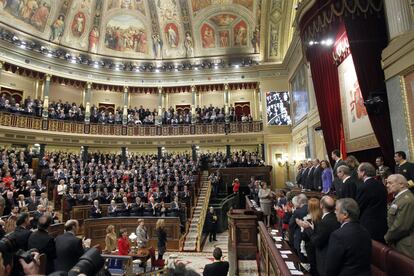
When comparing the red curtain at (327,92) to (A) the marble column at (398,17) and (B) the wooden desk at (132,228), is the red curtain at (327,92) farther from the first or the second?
(B) the wooden desk at (132,228)

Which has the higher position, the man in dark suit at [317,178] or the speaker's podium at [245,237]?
the man in dark suit at [317,178]

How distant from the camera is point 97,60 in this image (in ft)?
65.5

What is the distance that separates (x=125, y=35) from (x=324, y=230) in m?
21.5

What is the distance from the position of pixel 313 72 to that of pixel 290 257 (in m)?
6.15

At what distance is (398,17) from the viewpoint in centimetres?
511

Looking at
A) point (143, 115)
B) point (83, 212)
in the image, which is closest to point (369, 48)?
point (83, 212)

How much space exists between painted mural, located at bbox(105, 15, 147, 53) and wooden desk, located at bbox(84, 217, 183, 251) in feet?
47.3

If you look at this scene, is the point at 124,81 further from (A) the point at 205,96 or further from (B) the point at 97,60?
(A) the point at 205,96

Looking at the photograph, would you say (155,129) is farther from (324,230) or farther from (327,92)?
(324,230)

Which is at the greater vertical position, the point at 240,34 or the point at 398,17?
the point at 240,34

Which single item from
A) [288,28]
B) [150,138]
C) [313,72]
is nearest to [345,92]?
[313,72]

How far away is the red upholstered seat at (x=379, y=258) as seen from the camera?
2961mm

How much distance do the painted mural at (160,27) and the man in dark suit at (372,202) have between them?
16.9 meters

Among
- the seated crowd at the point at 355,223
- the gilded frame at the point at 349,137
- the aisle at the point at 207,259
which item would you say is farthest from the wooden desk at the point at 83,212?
the seated crowd at the point at 355,223
